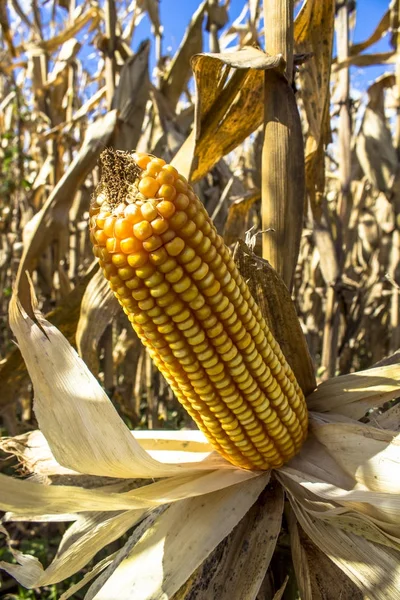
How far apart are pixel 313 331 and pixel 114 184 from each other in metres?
3.27

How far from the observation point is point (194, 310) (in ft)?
3.70

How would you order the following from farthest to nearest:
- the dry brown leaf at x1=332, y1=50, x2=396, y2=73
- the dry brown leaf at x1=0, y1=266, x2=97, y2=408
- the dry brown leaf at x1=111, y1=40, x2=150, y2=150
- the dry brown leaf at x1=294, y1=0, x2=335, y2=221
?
1. the dry brown leaf at x1=332, y1=50, x2=396, y2=73
2. the dry brown leaf at x1=111, y1=40, x2=150, y2=150
3. the dry brown leaf at x1=0, y1=266, x2=97, y2=408
4. the dry brown leaf at x1=294, y1=0, x2=335, y2=221

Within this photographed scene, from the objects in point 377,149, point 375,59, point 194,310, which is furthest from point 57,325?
point 375,59

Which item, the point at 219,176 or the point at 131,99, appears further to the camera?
the point at 219,176

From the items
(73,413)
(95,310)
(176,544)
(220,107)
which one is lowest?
(176,544)

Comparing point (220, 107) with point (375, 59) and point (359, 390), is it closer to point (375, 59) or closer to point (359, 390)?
point (359, 390)

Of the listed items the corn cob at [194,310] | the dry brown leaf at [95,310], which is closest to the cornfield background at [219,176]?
the dry brown leaf at [95,310]

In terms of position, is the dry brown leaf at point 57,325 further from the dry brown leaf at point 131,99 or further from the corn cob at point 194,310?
the dry brown leaf at point 131,99

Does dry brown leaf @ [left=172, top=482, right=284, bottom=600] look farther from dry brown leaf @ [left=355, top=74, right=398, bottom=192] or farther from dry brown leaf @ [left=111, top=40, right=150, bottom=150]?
dry brown leaf @ [left=355, top=74, right=398, bottom=192]

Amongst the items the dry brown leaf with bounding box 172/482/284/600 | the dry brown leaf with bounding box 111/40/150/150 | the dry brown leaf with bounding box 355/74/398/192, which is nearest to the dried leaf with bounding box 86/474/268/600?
the dry brown leaf with bounding box 172/482/284/600

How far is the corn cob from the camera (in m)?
1.01

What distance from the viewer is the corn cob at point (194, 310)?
1.01 metres

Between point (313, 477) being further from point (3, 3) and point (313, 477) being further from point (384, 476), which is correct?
point (3, 3)

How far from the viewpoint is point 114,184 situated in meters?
1.01
